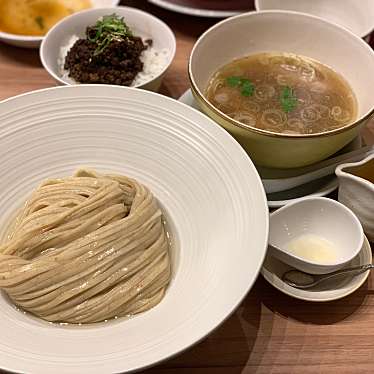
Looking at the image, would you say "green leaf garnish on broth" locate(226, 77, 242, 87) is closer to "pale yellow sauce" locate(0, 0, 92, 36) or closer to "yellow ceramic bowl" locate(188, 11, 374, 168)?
"yellow ceramic bowl" locate(188, 11, 374, 168)

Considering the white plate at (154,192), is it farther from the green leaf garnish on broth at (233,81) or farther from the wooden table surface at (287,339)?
the green leaf garnish on broth at (233,81)

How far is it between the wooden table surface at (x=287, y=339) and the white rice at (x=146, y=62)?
947 millimetres

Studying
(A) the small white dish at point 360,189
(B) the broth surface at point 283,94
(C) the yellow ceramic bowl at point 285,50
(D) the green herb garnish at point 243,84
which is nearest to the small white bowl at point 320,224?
(A) the small white dish at point 360,189

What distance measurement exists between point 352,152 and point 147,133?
0.71 metres

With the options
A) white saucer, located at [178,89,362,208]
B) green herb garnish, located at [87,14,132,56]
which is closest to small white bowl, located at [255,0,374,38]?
green herb garnish, located at [87,14,132,56]

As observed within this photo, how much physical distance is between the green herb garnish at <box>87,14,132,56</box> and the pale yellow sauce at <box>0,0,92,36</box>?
37 cm

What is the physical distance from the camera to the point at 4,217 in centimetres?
160

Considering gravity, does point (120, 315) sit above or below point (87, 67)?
below

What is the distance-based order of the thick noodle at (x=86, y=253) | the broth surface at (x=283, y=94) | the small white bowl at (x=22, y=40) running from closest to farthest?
the thick noodle at (x=86, y=253) → the broth surface at (x=283, y=94) → the small white bowl at (x=22, y=40)

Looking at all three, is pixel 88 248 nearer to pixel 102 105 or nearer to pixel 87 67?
pixel 102 105

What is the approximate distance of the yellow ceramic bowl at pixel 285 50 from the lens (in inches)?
65.3

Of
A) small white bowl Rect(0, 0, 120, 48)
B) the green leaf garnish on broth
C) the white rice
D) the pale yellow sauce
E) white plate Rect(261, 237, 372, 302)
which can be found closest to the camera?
white plate Rect(261, 237, 372, 302)

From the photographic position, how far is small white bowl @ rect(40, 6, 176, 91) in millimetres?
2152

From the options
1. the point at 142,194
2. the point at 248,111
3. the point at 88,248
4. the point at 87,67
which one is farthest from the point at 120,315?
the point at 87,67
